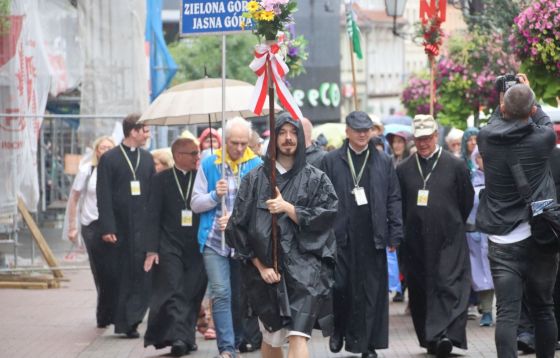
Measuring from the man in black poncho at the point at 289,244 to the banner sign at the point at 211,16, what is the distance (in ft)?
8.73

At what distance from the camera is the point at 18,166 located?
63.0 ft

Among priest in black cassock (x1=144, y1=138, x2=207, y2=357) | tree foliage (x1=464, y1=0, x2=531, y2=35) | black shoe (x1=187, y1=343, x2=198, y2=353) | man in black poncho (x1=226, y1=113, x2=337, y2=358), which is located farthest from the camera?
tree foliage (x1=464, y1=0, x2=531, y2=35)

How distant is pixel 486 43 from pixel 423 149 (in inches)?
333

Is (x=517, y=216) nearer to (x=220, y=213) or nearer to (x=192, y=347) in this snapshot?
(x=220, y=213)

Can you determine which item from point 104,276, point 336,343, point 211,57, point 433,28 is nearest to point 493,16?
point 433,28

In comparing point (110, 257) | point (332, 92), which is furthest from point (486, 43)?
point (332, 92)

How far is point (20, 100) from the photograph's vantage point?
19.2 m

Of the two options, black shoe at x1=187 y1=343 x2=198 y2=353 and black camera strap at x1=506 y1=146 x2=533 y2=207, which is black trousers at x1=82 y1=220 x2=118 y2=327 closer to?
black shoe at x1=187 y1=343 x2=198 y2=353

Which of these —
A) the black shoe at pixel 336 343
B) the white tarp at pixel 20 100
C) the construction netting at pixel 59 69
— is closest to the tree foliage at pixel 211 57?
the construction netting at pixel 59 69

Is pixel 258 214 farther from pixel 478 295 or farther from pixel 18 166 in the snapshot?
pixel 18 166

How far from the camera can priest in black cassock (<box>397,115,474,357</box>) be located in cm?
1202

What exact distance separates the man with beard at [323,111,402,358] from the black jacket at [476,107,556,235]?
2.14m

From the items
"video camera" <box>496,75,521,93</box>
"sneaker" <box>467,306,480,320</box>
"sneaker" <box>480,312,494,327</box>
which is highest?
"video camera" <box>496,75,521,93</box>

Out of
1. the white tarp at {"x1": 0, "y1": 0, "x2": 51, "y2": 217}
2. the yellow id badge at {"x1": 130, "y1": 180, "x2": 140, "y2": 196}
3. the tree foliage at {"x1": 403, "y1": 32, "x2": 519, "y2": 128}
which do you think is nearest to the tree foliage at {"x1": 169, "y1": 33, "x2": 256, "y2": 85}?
the tree foliage at {"x1": 403, "y1": 32, "x2": 519, "y2": 128}
